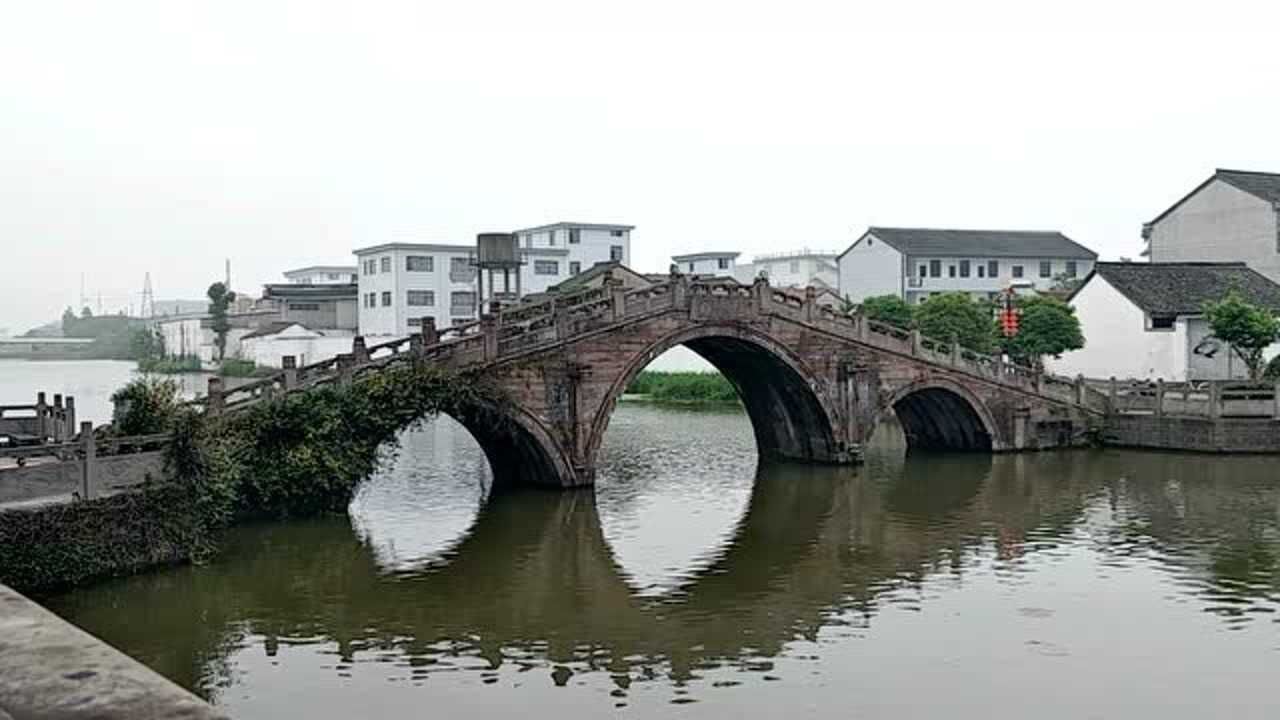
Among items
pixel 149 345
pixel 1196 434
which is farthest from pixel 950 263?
pixel 149 345

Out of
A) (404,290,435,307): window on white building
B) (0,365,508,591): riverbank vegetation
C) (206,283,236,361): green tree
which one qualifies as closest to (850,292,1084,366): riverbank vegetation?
(0,365,508,591): riverbank vegetation

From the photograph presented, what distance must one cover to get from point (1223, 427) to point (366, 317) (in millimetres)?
47242

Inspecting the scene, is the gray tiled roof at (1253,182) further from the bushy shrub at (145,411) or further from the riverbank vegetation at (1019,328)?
the bushy shrub at (145,411)

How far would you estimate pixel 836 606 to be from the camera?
1653 centimetres

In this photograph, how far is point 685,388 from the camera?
53531 millimetres

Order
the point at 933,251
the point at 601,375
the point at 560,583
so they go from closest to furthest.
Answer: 1. the point at 560,583
2. the point at 601,375
3. the point at 933,251

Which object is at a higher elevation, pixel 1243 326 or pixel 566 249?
pixel 566 249

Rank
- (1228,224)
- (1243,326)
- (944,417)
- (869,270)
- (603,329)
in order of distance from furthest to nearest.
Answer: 1. (869,270)
2. (1228,224)
3. (1243,326)
4. (944,417)
5. (603,329)

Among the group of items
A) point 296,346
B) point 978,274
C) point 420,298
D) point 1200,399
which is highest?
point 978,274

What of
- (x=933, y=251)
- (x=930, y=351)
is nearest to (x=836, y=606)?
(x=930, y=351)

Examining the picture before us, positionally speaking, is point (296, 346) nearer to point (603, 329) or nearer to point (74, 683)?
point (603, 329)

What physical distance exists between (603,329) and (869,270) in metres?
41.3

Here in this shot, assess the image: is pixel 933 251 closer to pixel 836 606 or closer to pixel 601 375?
pixel 601 375

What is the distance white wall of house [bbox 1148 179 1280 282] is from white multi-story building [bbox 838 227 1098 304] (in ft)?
32.5
